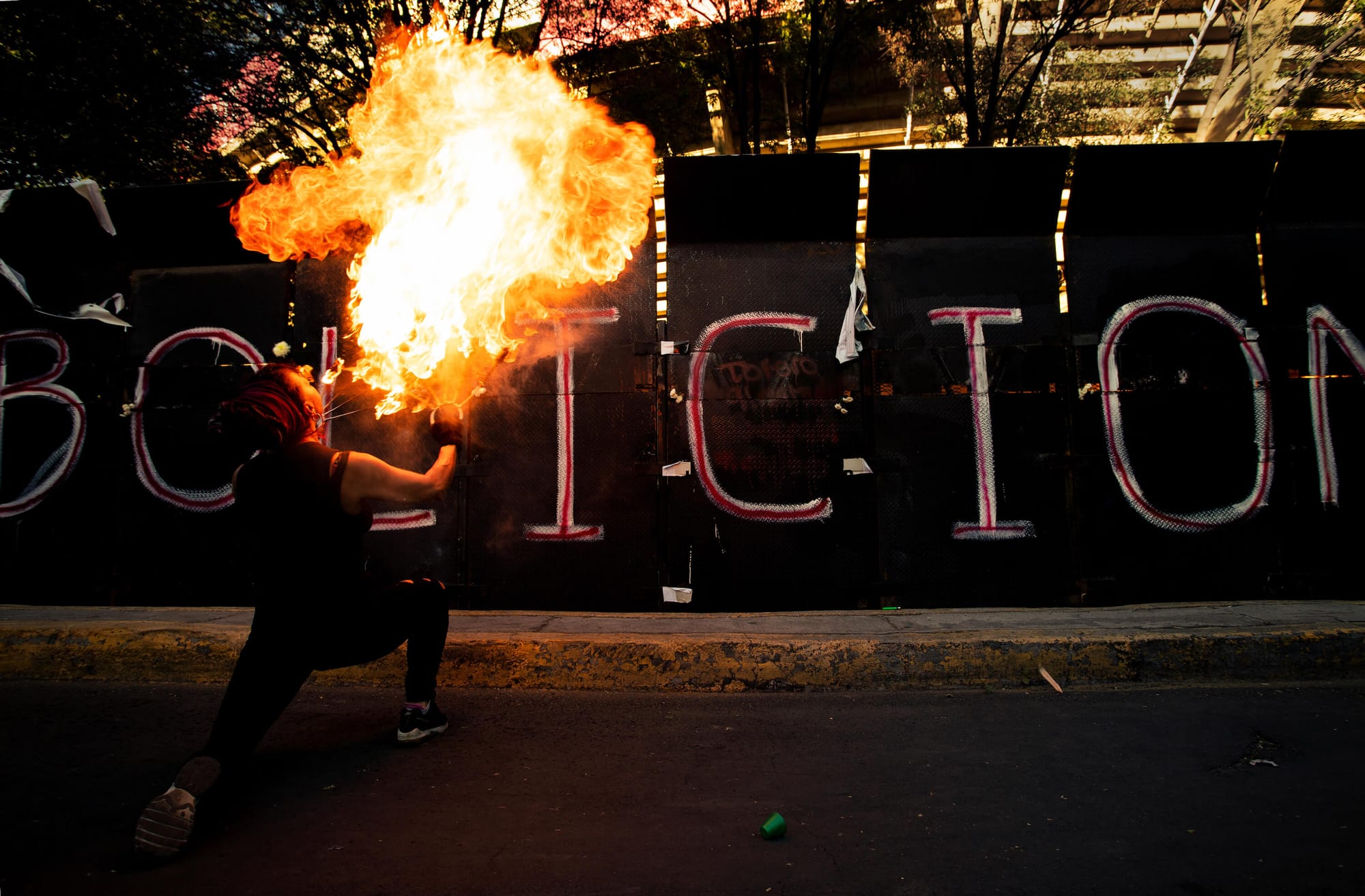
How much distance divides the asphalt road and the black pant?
223 mm

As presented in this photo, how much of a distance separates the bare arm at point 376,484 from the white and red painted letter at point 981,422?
348 centimetres

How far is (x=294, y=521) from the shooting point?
2.78m

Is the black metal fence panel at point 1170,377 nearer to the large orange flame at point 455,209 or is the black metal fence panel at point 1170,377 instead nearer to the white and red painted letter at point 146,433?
the large orange flame at point 455,209

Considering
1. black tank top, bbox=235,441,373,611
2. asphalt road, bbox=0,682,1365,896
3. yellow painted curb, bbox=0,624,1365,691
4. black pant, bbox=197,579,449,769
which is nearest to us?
asphalt road, bbox=0,682,1365,896

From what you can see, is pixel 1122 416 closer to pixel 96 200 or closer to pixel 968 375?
pixel 968 375

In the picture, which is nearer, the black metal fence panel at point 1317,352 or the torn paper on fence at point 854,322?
the black metal fence panel at point 1317,352

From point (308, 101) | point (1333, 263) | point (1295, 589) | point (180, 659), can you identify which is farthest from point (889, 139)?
point (180, 659)

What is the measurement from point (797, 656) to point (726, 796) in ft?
4.65

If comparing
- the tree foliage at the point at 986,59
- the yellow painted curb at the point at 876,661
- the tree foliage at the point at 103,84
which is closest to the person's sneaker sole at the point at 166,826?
the yellow painted curb at the point at 876,661

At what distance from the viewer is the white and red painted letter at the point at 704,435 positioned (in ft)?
16.4

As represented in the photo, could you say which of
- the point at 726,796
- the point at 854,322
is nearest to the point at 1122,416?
the point at 854,322

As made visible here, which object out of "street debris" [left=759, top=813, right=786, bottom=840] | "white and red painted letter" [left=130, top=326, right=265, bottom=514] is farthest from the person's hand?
"white and red painted letter" [left=130, top=326, right=265, bottom=514]

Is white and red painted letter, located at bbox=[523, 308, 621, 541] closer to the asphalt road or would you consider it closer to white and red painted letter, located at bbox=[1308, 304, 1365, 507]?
the asphalt road

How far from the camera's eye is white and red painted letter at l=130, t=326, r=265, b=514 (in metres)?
5.30
